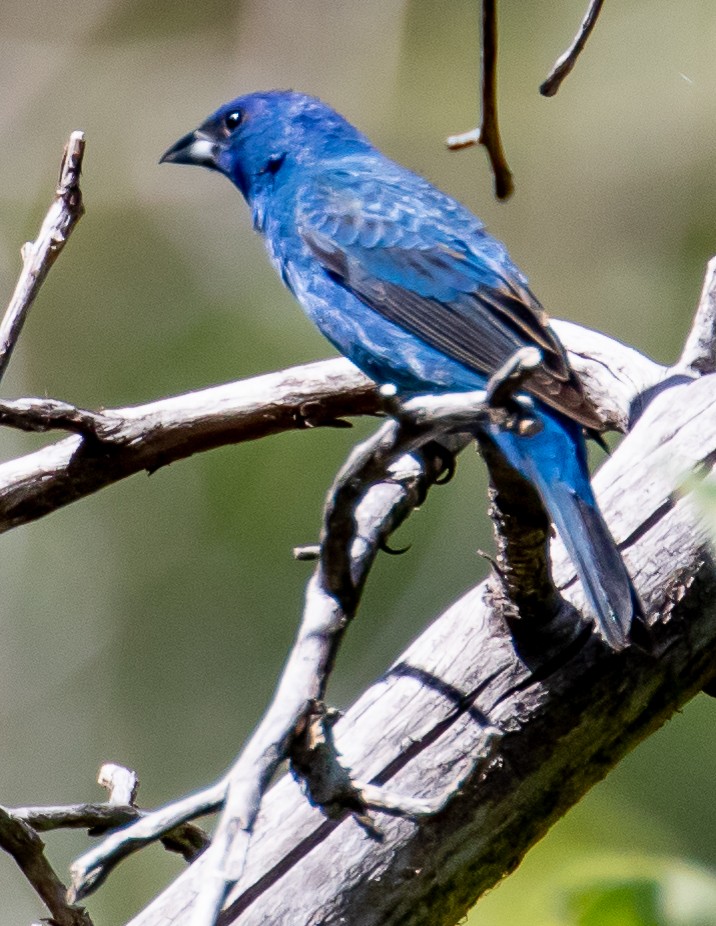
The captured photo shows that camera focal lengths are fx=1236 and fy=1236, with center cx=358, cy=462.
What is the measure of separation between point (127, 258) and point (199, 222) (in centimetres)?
61

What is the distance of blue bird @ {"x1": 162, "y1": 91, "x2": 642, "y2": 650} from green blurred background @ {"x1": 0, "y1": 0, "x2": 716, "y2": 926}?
318 centimetres

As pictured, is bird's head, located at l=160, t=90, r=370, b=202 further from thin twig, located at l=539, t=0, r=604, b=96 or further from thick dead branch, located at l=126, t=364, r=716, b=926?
thick dead branch, located at l=126, t=364, r=716, b=926

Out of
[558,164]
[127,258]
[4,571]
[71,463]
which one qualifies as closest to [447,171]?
[558,164]

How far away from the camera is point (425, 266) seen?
11.2 feet

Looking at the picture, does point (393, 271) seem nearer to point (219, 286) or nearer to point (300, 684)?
point (300, 684)

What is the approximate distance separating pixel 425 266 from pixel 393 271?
0.10 m

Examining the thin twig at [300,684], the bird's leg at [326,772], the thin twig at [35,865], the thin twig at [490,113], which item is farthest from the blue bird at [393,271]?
the thin twig at [35,865]

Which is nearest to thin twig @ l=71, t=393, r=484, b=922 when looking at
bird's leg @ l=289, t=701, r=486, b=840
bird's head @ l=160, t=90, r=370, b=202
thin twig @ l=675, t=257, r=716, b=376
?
bird's leg @ l=289, t=701, r=486, b=840

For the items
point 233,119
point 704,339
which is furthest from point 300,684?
point 233,119

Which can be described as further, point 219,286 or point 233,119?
point 219,286

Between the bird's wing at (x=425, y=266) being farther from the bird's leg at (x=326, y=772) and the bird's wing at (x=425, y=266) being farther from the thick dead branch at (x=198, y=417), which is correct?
the bird's leg at (x=326, y=772)

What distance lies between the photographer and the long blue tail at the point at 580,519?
2262 millimetres

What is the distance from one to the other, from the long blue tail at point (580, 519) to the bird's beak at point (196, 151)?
1985 mm

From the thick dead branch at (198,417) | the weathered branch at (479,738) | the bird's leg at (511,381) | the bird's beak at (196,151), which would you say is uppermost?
the bird's beak at (196,151)
